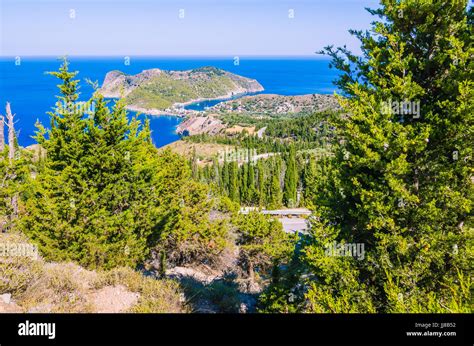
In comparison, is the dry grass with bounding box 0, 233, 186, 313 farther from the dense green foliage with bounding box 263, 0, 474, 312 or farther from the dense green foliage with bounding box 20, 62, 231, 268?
the dense green foliage with bounding box 20, 62, 231, 268

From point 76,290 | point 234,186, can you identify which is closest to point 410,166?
point 76,290

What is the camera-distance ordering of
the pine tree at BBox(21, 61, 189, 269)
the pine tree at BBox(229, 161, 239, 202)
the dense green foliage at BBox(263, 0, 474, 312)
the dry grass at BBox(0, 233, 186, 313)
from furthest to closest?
the pine tree at BBox(229, 161, 239, 202) → the pine tree at BBox(21, 61, 189, 269) → the dry grass at BBox(0, 233, 186, 313) → the dense green foliage at BBox(263, 0, 474, 312)

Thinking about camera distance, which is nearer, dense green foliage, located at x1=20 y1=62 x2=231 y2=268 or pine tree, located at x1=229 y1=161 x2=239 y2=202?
dense green foliage, located at x1=20 y1=62 x2=231 y2=268

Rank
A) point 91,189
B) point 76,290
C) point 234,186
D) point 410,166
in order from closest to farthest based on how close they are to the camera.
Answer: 1. point 410,166
2. point 76,290
3. point 91,189
4. point 234,186

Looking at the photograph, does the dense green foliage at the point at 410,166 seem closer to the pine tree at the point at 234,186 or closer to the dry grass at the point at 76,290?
the dry grass at the point at 76,290

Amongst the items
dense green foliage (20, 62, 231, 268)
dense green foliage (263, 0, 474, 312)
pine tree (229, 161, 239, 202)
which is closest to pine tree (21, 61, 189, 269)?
dense green foliage (20, 62, 231, 268)

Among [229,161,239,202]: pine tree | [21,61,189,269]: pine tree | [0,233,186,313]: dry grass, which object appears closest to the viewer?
[0,233,186,313]: dry grass

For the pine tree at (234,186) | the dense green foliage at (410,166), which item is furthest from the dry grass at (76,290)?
the pine tree at (234,186)

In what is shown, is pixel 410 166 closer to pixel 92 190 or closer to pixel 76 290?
pixel 76 290

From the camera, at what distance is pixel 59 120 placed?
52.4ft

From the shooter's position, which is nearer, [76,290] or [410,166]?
[410,166]

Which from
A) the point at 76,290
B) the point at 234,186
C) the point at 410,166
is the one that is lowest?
the point at 234,186
